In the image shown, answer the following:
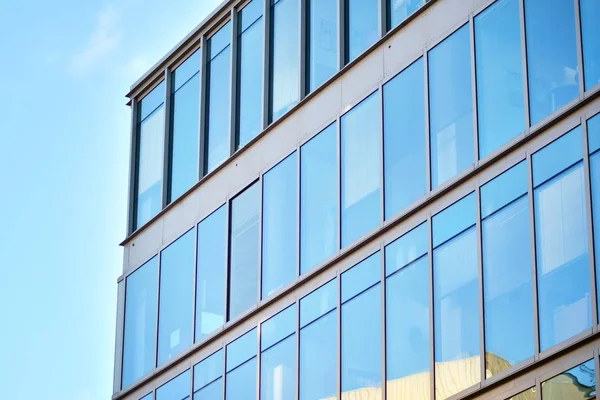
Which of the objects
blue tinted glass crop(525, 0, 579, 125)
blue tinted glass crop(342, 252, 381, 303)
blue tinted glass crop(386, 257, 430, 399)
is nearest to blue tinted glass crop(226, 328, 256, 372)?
blue tinted glass crop(342, 252, 381, 303)

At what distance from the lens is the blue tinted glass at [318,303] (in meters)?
32.2

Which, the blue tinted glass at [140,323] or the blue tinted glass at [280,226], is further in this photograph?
the blue tinted glass at [140,323]

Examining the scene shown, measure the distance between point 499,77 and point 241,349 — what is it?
31.9 feet

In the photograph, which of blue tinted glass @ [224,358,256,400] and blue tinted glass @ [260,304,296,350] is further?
blue tinted glass @ [224,358,256,400]

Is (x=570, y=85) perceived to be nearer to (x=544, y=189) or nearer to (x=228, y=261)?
(x=544, y=189)

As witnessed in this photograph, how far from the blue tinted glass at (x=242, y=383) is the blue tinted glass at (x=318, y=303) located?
6.85 feet

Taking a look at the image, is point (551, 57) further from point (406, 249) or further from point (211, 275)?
point (211, 275)

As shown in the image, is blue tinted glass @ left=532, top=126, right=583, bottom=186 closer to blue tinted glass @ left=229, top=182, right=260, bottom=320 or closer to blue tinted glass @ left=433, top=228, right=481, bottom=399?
blue tinted glass @ left=433, top=228, right=481, bottom=399

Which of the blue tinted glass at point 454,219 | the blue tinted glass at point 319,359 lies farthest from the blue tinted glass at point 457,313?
the blue tinted glass at point 319,359

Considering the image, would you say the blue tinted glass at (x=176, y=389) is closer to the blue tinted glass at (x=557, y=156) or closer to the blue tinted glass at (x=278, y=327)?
the blue tinted glass at (x=278, y=327)

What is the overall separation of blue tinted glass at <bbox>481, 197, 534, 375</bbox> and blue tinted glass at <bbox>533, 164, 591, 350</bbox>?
33 centimetres

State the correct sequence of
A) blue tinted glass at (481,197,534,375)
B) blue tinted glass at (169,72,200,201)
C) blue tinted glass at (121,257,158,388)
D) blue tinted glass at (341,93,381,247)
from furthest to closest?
blue tinted glass at (169,72,200,201) < blue tinted glass at (121,257,158,388) < blue tinted glass at (341,93,381,247) < blue tinted glass at (481,197,534,375)

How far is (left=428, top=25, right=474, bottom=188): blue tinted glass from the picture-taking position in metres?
29.4

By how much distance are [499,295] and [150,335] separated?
13658 mm
